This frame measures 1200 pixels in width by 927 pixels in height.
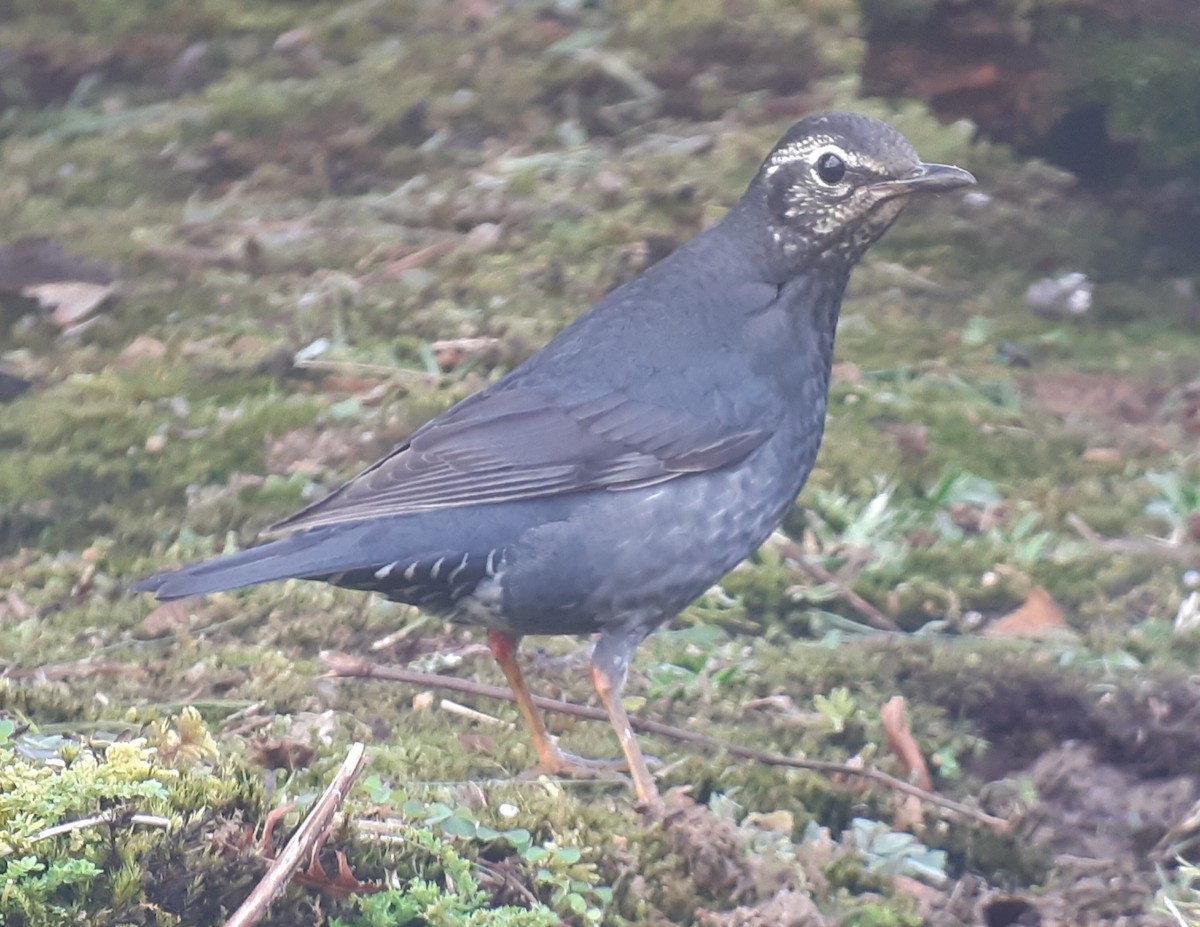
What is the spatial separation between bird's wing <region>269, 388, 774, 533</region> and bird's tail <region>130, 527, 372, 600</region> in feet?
0.44

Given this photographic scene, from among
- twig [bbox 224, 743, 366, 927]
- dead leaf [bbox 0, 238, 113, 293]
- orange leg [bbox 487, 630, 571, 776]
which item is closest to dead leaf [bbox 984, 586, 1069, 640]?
orange leg [bbox 487, 630, 571, 776]

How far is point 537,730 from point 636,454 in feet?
2.55

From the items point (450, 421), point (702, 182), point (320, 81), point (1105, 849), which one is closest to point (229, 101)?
point (320, 81)

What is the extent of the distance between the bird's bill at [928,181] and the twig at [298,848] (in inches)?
90.1

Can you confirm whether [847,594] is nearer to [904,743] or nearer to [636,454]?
[904,743]

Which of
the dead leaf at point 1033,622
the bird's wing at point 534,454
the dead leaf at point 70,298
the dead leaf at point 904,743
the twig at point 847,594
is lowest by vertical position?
the dead leaf at point 1033,622

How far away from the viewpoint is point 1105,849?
13.6 feet

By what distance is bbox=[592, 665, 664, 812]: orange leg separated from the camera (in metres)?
3.99

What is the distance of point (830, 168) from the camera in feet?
15.3

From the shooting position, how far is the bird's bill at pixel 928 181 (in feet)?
14.8

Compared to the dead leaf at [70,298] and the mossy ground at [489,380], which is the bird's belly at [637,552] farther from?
the dead leaf at [70,298]

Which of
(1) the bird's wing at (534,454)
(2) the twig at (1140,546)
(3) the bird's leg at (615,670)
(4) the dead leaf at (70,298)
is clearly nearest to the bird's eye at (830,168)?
(1) the bird's wing at (534,454)

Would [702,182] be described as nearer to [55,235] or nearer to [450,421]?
[55,235]

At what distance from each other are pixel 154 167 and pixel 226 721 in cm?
567
